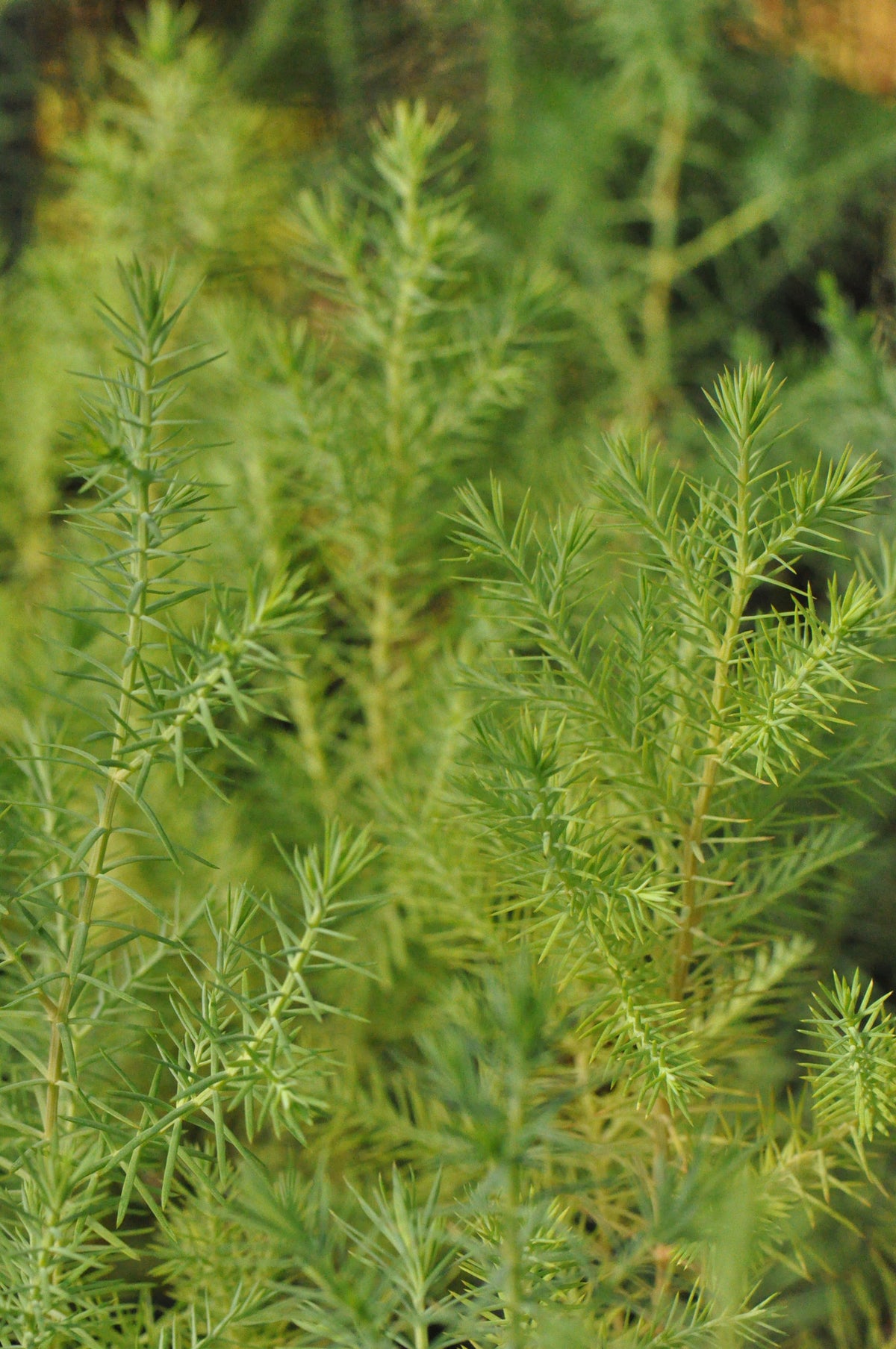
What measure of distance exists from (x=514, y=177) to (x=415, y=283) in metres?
0.20

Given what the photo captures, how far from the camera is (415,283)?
313 mm

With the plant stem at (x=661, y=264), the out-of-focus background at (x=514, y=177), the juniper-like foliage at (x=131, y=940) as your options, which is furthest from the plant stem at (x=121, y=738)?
the plant stem at (x=661, y=264)

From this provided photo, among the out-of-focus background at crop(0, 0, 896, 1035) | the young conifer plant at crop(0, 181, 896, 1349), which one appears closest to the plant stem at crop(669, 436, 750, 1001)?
the young conifer plant at crop(0, 181, 896, 1349)

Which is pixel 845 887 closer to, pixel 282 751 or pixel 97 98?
pixel 282 751

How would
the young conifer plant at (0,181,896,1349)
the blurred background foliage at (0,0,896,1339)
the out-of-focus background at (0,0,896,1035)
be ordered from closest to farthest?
the young conifer plant at (0,181,896,1349) → the blurred background foliage at (0,0,896,1339) → the out-of-focus background at (0,0,896,1035)

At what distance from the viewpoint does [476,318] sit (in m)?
0.34

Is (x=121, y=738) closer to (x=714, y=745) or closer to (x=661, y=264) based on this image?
(x=714, y=745)

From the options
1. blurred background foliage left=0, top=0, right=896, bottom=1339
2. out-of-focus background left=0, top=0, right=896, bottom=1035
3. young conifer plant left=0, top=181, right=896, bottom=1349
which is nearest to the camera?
young conifer plant left=0, top=181, right=896, bottom=1349

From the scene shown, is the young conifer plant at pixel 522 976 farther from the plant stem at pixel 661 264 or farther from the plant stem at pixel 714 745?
the plant stem at pixel 661 264

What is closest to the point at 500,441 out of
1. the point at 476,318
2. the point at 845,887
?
the point at 476,318

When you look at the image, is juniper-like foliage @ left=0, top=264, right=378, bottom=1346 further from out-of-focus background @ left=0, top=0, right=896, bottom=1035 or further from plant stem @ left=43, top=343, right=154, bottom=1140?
out-of-focus background @ left=0, top=0, right=896, bottom=1035

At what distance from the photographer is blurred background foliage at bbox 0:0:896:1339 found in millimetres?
323

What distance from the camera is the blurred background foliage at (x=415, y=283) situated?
323 mm

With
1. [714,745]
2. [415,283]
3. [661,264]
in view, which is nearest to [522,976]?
[714,745]
